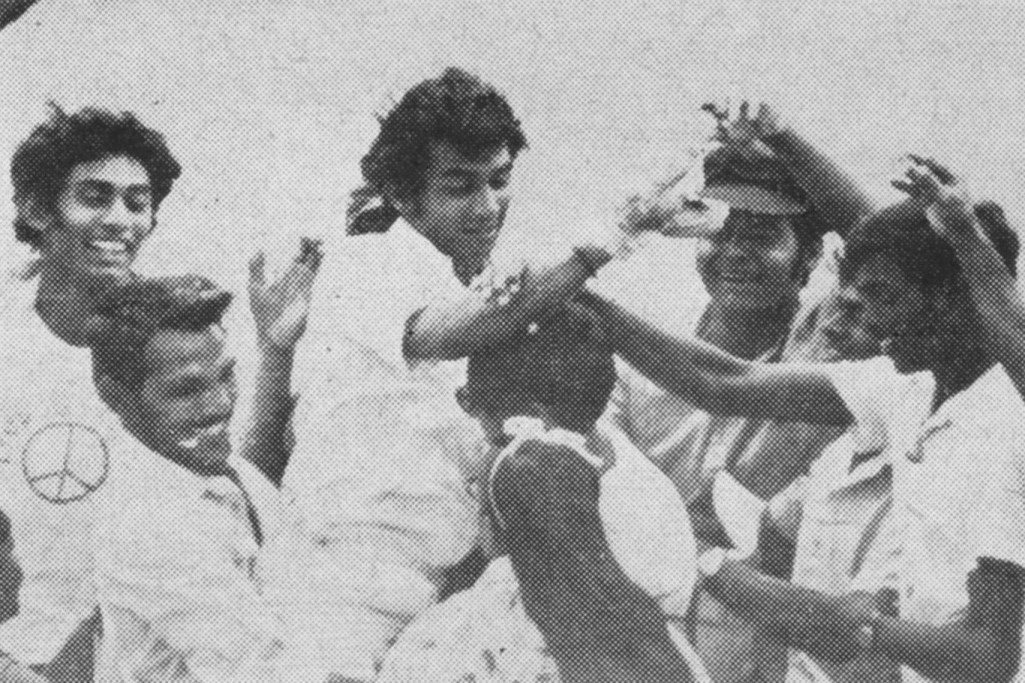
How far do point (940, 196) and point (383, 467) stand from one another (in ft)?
3.93

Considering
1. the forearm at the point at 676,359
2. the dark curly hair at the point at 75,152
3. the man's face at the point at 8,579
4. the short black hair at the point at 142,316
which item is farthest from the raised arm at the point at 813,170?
the man's face at the point at 8,579

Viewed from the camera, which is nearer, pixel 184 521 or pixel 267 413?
pixel 184 521

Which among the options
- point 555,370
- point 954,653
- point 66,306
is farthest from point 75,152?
point 954,653

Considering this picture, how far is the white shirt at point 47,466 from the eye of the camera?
3.61 meters

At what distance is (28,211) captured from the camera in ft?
12.3

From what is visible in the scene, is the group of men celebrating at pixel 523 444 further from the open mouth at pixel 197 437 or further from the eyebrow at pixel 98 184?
the eyebrow at pixel 98 184

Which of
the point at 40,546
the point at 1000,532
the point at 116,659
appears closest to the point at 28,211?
the point at 40,546

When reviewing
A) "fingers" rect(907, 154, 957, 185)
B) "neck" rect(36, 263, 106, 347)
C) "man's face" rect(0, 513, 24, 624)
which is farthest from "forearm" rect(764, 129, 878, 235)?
"man's face" rect(0, 513, 24, 624)

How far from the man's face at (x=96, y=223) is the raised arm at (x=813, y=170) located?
49.7 inches

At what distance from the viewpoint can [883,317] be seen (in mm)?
3350

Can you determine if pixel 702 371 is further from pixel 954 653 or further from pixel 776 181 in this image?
pixel 954 653

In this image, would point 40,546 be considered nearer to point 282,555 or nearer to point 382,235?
point 282,555

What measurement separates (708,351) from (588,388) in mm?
260

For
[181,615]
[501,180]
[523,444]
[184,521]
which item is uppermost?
[501,180]
